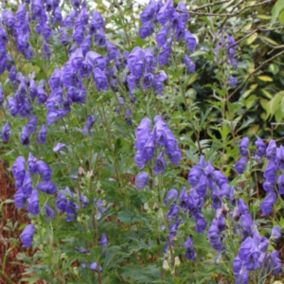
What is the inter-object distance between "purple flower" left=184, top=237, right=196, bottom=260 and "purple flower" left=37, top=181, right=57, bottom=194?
0.63 m

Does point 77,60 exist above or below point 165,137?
above

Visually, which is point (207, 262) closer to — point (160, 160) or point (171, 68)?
point (160, 160)

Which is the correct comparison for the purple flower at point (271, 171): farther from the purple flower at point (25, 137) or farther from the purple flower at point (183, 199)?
the purple flower at point (25, 137)

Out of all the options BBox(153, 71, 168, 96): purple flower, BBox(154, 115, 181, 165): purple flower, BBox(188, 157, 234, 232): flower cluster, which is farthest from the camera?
BBox(153, 71, 168, 96): purple flower

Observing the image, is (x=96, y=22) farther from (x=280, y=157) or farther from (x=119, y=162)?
(x=280, y=157)

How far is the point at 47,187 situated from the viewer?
11.1ft

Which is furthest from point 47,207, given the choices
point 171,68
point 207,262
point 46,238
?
point 171,68

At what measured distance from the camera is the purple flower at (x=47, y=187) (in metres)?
3.38

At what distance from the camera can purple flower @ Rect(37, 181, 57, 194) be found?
133 inches

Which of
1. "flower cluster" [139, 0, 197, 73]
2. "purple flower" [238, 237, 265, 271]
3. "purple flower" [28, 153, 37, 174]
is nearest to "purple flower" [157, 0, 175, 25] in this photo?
"flower cluster" [139, 0, 197, 73]

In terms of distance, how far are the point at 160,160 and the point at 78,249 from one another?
30.9 inches

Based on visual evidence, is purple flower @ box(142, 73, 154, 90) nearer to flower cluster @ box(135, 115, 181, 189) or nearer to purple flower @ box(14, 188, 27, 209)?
flower cluster @ box(135, 115, 181, 189)

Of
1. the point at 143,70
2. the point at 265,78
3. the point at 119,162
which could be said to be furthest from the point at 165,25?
the point at 265,78

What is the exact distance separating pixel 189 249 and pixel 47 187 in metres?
0.67
